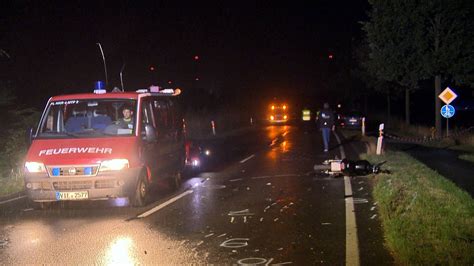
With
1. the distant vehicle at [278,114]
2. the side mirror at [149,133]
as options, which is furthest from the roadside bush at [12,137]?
the distant vehicle at [278,114]

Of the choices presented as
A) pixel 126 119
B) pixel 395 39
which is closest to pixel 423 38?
pixel 395 39

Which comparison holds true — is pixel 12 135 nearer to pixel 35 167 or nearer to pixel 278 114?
pixel 35 167

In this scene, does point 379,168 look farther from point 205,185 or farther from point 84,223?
point 84,223

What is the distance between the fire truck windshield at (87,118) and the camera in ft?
37.4

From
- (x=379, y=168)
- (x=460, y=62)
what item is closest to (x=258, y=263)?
(x=379, y=168)

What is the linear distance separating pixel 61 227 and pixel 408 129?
32.8 metres

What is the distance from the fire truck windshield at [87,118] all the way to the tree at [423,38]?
20025 mm

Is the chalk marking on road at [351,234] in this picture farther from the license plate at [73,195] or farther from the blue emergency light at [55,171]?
the blue emergency light at [55,171]

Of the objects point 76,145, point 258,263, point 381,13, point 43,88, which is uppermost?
point 381,13

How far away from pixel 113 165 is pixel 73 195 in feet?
2.80

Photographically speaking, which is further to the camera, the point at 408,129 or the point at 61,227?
the point at 408,129

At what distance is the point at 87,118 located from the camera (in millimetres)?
11688

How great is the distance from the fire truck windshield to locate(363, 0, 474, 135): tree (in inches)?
788

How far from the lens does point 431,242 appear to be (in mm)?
7312
